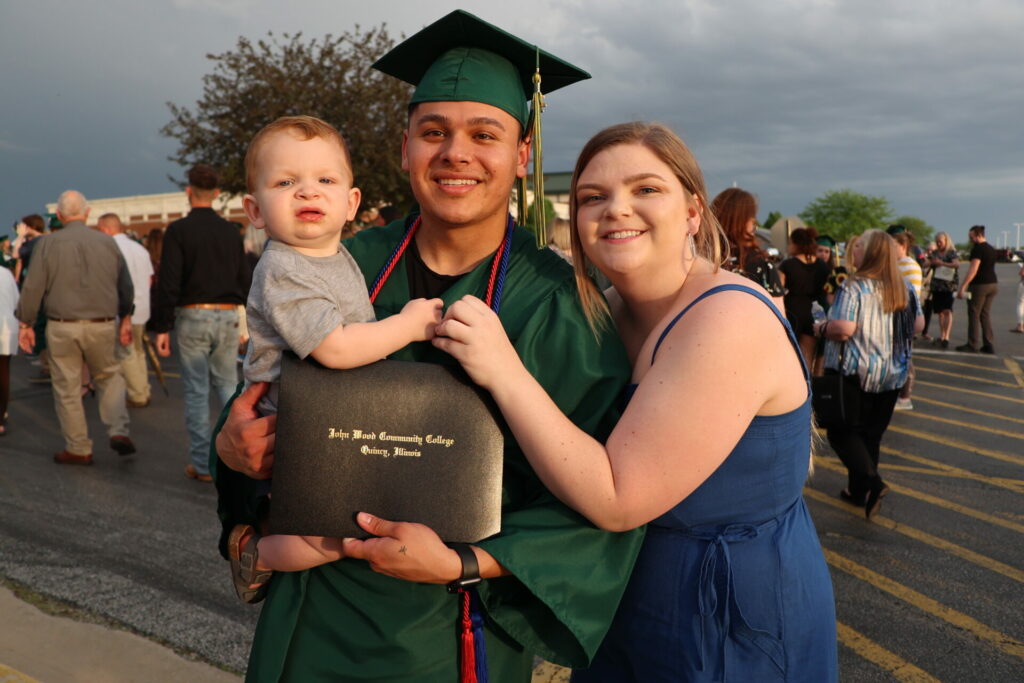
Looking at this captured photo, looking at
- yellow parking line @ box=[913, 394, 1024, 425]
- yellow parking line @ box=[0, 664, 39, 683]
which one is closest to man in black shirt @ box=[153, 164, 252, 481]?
yellow parking line @ box=[0, 664, 39, 683]

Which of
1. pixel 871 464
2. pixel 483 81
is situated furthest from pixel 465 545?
pixel 871 464

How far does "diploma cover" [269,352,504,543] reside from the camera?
1507mm

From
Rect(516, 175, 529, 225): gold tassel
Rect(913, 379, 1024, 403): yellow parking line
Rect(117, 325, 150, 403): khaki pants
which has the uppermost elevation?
Rect(516, 175, 529, 225): gold tassel

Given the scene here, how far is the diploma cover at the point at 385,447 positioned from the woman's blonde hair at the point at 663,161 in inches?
15.6

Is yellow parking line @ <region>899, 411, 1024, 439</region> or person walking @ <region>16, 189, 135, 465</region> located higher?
person walking @ <region>16, 189, 135, 465</region>

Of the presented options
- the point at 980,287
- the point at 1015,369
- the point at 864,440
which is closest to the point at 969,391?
the point at 1015,369

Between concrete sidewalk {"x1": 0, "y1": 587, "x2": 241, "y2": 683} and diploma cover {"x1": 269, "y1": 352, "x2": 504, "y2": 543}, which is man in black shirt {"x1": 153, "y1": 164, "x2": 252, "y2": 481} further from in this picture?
diploma cover {"x1": 269, "y1": 352, "x2": 504, "y2": 543}

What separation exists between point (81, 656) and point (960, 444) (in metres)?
7.20

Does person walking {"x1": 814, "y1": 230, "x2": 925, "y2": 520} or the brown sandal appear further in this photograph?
person walking {"x1": 814, "y1": 230, "x2": 925, "y2": 520}

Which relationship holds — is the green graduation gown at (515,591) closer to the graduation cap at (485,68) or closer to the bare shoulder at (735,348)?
the bare shoulder at (735,348)

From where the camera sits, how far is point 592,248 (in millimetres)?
1718

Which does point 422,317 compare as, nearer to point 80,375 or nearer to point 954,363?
point 80,375

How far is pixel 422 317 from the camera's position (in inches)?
64.5

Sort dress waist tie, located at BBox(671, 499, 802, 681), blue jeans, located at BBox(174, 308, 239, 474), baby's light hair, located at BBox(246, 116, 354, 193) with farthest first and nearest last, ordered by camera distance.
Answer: blue jeans, located at BBox(174, 308, 239, 474) → baby's light hair, located at BBox(246, 116, 354, 193) → dress waist tie, located at BBox(671, 499, 802, 681)
